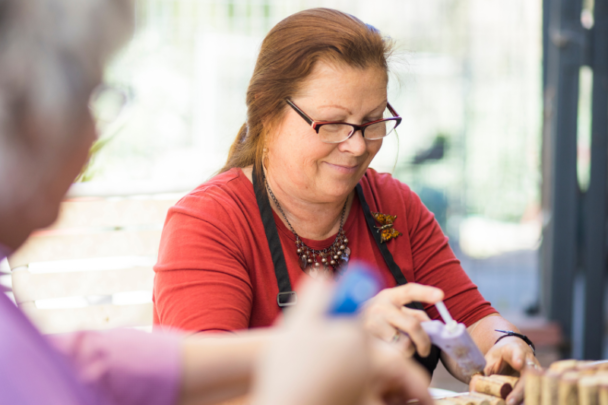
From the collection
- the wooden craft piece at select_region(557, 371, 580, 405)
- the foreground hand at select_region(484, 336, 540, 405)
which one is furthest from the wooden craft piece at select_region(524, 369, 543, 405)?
the foreground hand at select_region(484, 336, 540, 405)

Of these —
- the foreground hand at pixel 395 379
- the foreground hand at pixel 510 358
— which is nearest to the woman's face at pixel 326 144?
the foreground hand at pixel 510 358

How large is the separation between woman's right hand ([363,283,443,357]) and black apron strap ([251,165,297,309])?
13.5 inches

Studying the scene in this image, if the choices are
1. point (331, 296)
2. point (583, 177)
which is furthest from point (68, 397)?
point (583, 177)

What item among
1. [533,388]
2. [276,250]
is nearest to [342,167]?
[276,250]

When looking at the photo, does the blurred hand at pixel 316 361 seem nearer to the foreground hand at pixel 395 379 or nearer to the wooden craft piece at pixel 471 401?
the foreground hand at pixel 395 379

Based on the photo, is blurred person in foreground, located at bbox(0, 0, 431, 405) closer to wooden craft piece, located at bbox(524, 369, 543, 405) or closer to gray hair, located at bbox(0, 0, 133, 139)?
gray hair, located at bbox(0, 0, 133, 139)

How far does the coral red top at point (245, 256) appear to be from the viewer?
1.46 meters

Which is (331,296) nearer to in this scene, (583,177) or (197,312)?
(197,312)

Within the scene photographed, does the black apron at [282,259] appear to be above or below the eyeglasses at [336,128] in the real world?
below

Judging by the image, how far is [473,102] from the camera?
4.34m

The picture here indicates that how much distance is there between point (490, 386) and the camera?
1.25 m

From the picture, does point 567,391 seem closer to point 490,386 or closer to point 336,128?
point 490,386

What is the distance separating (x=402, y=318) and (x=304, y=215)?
0.65 metres

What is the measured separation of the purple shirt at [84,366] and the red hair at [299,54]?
3.63ft
